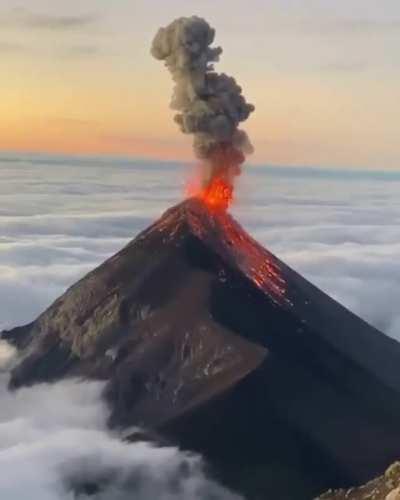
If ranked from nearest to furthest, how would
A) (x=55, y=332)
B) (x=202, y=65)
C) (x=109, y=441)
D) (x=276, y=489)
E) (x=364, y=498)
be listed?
(x=364, y=498)
(x=276, y=489)
(x=109, y=441)
(x=202, y=65)
(x=55, y=332)

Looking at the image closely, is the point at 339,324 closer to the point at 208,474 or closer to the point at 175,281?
the point at 175,281

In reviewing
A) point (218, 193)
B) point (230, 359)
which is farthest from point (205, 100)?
point (230, 359)

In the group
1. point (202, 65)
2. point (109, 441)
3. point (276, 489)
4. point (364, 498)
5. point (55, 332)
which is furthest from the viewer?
point (55, 332)

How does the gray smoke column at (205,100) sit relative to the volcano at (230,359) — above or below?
above

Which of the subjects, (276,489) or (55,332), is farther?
(55,332)

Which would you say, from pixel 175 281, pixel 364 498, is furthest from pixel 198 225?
pixel 364 498

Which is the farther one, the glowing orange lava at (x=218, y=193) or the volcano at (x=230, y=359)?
the glowing orange lava at (x=218, y=193)
